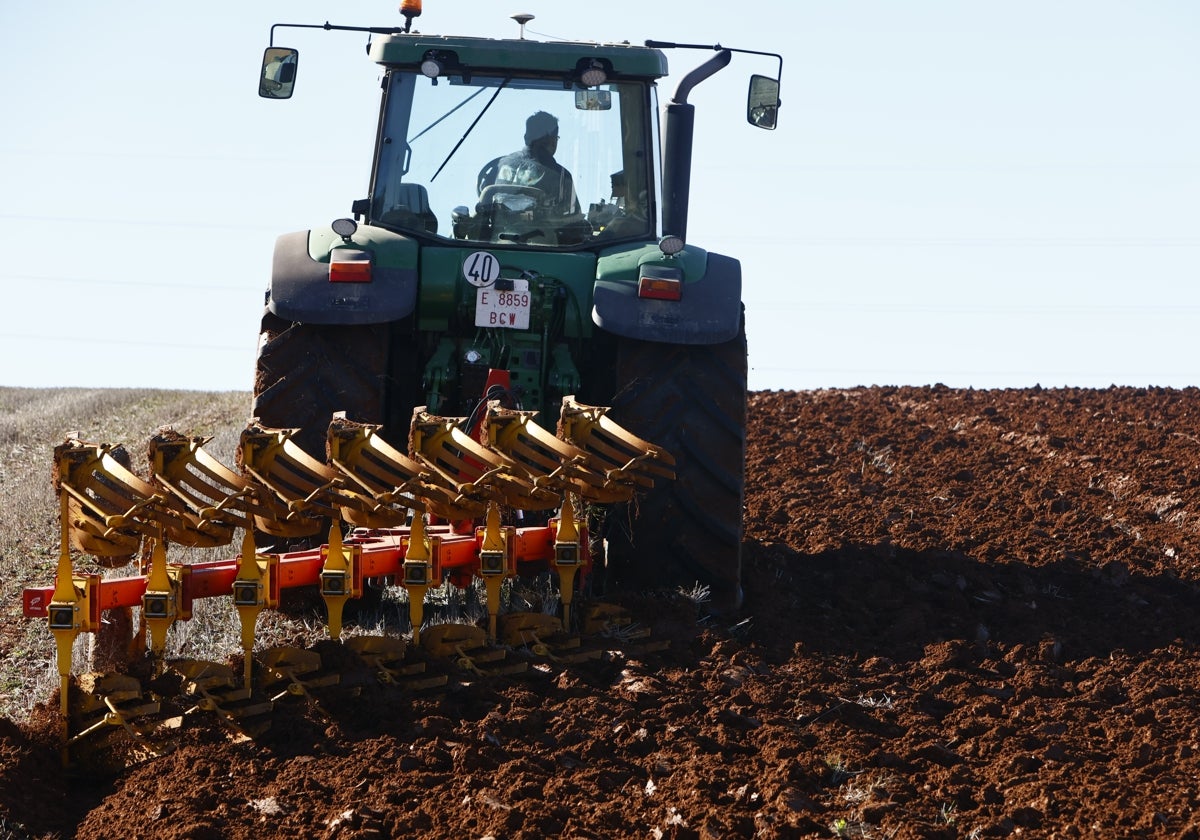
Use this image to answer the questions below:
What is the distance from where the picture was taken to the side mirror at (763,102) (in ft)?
24.6

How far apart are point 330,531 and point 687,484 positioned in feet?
5.14

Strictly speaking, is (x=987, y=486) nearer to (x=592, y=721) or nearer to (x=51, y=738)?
(x=592, y=721)

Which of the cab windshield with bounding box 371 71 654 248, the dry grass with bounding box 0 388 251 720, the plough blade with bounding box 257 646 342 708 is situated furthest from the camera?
the cab windshield with bounding box 371 71 654 248

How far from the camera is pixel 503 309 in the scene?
22.5 ft

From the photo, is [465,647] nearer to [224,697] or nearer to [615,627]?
[615,627]

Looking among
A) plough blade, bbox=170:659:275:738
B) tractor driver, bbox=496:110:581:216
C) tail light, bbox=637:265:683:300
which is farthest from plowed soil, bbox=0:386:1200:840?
tractor driver, bbox=496:110:581:216

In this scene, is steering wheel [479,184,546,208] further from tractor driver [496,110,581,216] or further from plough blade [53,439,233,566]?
plough blade [53,439,233,566]

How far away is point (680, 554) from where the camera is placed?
22.0 ft

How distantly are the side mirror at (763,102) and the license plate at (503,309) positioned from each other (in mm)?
1474

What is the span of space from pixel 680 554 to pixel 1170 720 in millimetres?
1958

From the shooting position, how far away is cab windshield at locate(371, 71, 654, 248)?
7293 millimetres

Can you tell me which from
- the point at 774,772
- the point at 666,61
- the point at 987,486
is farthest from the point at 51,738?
the point at 987,486

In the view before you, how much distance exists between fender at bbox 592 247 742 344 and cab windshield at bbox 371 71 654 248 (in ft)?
1.91

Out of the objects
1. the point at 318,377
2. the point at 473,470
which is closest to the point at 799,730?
the point at 473,470
